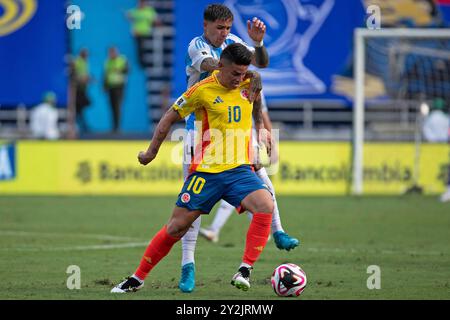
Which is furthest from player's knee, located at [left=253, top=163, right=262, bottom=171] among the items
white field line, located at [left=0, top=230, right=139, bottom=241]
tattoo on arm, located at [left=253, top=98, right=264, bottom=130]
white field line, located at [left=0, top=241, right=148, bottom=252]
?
white field line, located at [left=0, top=230, right=139, bottom=241]

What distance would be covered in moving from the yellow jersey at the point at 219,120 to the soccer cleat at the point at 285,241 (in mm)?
846

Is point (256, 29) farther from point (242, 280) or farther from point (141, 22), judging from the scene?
point (141, 22)

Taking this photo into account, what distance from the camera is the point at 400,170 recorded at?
22.0m

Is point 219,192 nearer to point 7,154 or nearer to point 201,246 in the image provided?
point 201,246

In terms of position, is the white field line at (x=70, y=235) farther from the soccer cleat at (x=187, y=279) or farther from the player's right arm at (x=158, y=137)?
the player's right arm at (x=158, y=137)

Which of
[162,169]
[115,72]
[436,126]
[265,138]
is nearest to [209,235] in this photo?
[265,138]

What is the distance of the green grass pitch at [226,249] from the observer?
9.01m

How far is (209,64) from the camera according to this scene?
362 inches

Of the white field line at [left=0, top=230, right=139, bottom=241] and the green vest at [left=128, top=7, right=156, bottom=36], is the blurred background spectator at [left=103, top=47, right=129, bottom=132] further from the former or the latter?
the white field line at [left=0, top=230, right=139, bottom=241]

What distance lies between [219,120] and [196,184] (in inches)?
23.1

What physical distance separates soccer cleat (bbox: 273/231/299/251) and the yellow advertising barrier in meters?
12.4

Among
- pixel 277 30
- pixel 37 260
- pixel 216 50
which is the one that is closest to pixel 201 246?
pixel 37 260

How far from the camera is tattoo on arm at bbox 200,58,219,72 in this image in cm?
916
